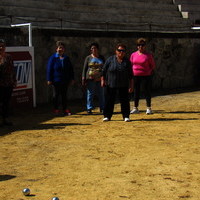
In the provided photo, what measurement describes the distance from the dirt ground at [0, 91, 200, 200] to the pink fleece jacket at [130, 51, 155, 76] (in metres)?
0.98

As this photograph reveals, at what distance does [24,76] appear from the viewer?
1116 cm

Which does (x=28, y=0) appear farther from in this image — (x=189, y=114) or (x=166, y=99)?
(x=189, y=114)

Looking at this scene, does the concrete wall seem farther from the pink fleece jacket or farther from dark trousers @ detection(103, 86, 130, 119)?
dark trousers @ detection(103, 86, 130, 119)

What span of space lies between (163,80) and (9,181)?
12.1 m

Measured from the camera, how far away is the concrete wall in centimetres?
1252

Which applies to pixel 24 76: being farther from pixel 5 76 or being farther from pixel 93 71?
pixel 5 76

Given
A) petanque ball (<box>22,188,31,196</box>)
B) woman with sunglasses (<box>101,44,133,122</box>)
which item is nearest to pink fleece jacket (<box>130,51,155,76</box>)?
woman with sunglasses (<box>101,44,133,122</box>)

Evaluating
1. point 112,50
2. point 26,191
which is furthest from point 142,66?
point 26,191

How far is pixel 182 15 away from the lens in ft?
76.6

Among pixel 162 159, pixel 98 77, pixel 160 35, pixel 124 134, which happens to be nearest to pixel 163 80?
pixel 160 35

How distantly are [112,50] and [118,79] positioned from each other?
556 centimetres

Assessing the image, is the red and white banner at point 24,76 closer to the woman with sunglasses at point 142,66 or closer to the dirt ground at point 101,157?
the dirt ground at point 101,157

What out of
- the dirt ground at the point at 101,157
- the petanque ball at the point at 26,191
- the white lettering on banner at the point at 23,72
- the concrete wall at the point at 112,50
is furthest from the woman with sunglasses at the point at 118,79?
the petanque ball at the point at 26,191

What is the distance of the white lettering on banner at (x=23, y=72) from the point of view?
1088 cm
